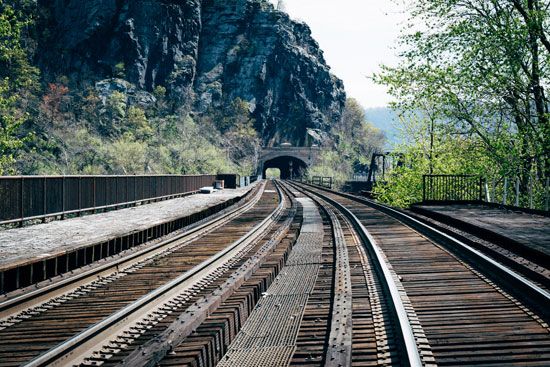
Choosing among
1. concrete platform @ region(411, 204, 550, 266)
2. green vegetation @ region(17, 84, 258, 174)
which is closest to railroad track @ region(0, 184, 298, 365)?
concrete platform @ region(411, 204, 550, 266)

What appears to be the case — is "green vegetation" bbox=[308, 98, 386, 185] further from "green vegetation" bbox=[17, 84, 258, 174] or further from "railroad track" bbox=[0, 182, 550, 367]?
"railroad track" bbox=[0, 182, 550, 367]

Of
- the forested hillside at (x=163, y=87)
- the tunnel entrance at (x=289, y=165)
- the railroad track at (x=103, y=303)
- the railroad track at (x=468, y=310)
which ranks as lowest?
the railroad track at (x=103, y=303)

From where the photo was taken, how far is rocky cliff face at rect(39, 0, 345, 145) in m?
108

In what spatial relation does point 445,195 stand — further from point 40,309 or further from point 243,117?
point 243,117

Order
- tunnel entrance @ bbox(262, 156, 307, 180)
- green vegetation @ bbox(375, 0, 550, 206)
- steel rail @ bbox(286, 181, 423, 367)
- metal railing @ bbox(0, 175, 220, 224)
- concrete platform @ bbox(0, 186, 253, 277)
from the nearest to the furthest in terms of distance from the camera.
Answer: steel rail @ bbox(286, 181, 423, 367) → concrete platform @ bbox(0, 186, 253, 277) → metal railing @ bbox(0, 175, 220, 224) → green vegetation @ bbox(375, 0, 550, 206) → tunnel entrance @ bbox(262, 156, 307, 180)

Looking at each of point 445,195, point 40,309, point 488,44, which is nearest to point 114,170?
point 445,195

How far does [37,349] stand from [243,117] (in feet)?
421

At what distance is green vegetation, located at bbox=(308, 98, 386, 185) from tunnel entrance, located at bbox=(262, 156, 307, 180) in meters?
6.79

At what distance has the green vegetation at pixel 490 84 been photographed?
20016 millimetres

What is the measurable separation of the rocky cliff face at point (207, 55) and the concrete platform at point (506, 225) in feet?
323

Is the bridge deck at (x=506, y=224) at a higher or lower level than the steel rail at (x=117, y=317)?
higher

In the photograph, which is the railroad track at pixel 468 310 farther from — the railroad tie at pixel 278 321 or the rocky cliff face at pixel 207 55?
the rocky cliff face at pixel 207 55

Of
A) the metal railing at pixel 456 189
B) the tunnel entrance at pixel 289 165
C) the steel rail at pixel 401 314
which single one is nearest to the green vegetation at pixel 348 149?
the tunnel entrance at pixel 289 165

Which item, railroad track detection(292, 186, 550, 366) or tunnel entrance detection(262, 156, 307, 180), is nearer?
railroad track detection(292, 186, 550, 366)
